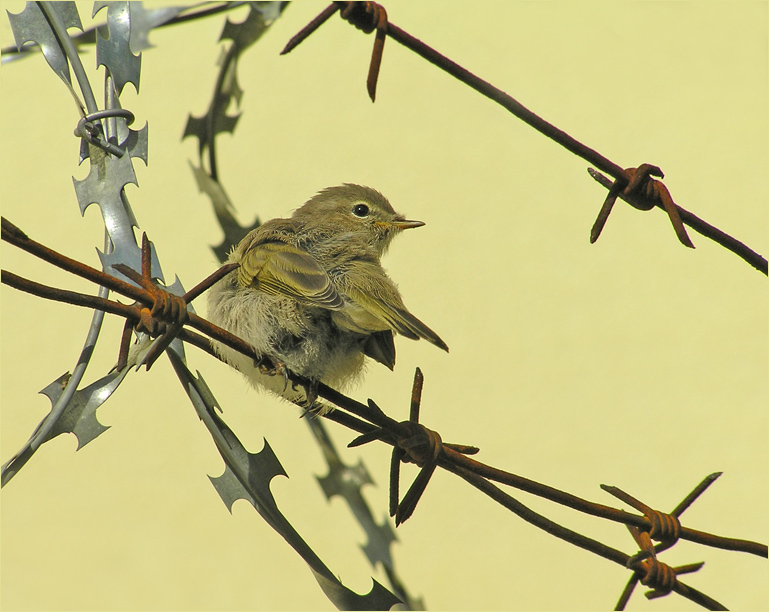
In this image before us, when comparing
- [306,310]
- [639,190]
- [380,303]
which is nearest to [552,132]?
[639,190]

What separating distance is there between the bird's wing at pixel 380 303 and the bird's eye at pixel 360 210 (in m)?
0.83

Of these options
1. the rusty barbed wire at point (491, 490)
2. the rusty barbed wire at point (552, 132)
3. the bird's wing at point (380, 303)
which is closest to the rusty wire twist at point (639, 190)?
the rusty barbed wire at point (552, 132)

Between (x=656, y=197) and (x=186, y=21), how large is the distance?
7.50 ft

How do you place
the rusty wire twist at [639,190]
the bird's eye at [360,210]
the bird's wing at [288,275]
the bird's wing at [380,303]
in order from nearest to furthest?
the bird's wing at [380,303], the rusty wire twist at [639,190], the bird's wing at [288,275], the bird's eye at [360,210]

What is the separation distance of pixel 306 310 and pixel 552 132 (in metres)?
0.93

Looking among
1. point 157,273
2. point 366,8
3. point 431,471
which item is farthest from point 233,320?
point 366,8

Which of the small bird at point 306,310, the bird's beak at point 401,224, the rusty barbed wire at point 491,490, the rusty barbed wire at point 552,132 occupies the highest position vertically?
the bird's beak at point 401,224

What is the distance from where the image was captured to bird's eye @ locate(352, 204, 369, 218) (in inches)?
138

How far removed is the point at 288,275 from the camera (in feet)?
8.23

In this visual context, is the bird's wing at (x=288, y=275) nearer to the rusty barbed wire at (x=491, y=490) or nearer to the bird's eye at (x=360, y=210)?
the rusty barbed wire at (x=491, y=490)

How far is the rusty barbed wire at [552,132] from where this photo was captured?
1.83 meters

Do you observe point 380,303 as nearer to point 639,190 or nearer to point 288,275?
point 288,275

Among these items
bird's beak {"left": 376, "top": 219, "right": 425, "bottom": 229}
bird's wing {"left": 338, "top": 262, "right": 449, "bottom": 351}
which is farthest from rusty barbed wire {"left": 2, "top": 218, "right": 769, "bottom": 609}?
bird's beak {"left": 376, "top": 219, "right": 425, "bottom": 229}

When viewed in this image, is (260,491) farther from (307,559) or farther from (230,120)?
(230,120)
